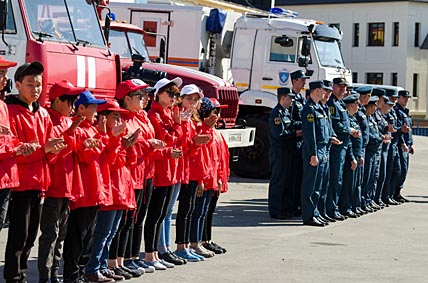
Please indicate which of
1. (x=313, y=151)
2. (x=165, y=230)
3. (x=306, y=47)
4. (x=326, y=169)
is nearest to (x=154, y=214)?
(x=165, y=230)

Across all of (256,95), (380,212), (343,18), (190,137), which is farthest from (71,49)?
(343,18)

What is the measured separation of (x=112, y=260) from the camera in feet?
30.5

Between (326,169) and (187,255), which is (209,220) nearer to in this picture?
(187,255)

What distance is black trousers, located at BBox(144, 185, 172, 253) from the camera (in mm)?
9859

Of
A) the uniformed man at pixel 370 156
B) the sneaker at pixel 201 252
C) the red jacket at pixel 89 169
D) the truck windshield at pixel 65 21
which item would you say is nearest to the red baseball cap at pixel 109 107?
the red jacket at pixel 89 169

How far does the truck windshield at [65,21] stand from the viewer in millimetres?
12570

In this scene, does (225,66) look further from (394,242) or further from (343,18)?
(343,18)

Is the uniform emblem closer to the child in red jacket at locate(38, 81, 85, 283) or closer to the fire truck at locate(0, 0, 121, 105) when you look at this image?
the fire truck at locate(0, 0, 121, 105)

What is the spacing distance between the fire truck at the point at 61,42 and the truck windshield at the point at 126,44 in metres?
3.05

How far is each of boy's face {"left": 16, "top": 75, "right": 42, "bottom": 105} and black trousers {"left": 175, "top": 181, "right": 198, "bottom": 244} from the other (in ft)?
8.87

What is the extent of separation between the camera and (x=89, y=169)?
8.59m

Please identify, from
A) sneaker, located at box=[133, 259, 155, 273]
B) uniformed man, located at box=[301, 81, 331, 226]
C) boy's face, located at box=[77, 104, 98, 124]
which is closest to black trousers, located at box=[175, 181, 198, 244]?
sneaker, located at box=[133, 259, 155, 273]

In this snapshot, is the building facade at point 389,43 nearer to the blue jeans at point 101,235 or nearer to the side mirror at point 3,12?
the side mirror at point 3,12

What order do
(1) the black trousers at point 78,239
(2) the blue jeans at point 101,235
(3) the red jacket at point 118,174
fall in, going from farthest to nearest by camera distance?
(2) the blue jeans at point 101,235, (3) the red jacket at point 118,174, (1) the black trousers at point 78,239
